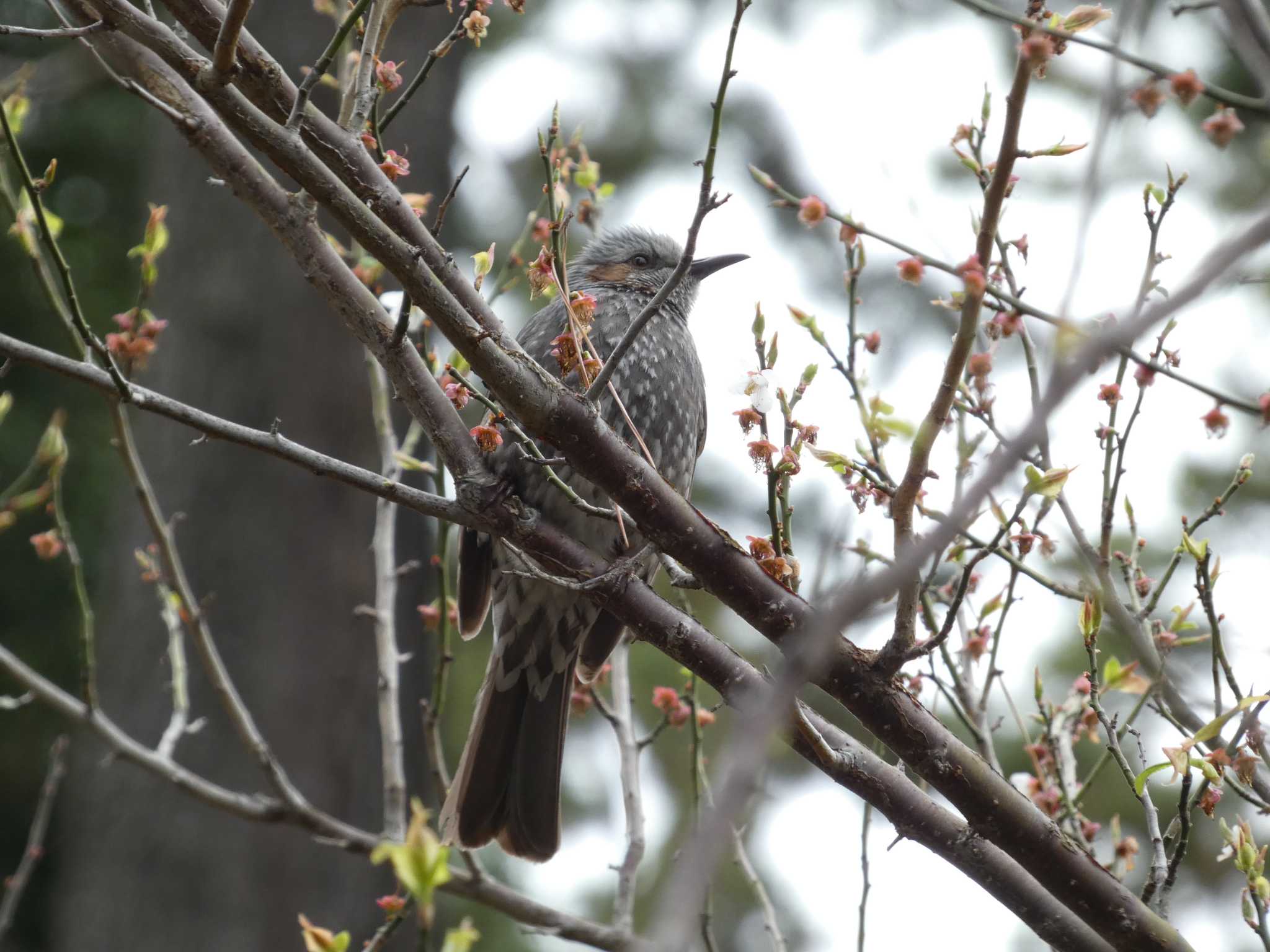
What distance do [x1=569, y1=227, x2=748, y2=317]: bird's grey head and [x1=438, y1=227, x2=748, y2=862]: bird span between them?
13.9 inches

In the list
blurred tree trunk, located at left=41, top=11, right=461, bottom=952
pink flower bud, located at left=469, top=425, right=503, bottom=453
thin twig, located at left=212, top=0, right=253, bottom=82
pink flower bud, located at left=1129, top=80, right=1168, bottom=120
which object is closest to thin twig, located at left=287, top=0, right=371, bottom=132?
thin twig, located at left=212, top=0, right=253, bottom=82

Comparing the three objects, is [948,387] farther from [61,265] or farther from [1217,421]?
[61,265]

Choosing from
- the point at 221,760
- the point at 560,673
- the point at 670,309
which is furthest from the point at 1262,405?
the point at 221,760

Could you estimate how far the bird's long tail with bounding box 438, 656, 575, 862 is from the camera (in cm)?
313

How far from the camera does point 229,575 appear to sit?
16.1 feet

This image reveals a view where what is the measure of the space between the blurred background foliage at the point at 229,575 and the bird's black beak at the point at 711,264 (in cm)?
40

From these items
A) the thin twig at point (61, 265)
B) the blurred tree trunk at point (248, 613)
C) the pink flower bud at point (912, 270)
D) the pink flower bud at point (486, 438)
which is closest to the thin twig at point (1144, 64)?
the pink flower bud at point (912, 270)

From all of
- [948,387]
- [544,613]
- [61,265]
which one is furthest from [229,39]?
[544,613]

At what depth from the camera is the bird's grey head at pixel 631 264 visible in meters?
4.03

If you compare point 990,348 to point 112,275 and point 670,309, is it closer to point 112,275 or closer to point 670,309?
point 670,309

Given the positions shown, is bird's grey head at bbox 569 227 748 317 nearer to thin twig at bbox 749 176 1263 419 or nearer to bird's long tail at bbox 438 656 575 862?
bird's long tail at bbox 438 656 575 862

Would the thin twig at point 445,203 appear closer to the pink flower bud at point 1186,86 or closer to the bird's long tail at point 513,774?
the pink flower bud at point 1186,86

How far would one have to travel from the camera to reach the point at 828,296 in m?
8.60

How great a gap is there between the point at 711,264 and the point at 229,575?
2.37 metres
